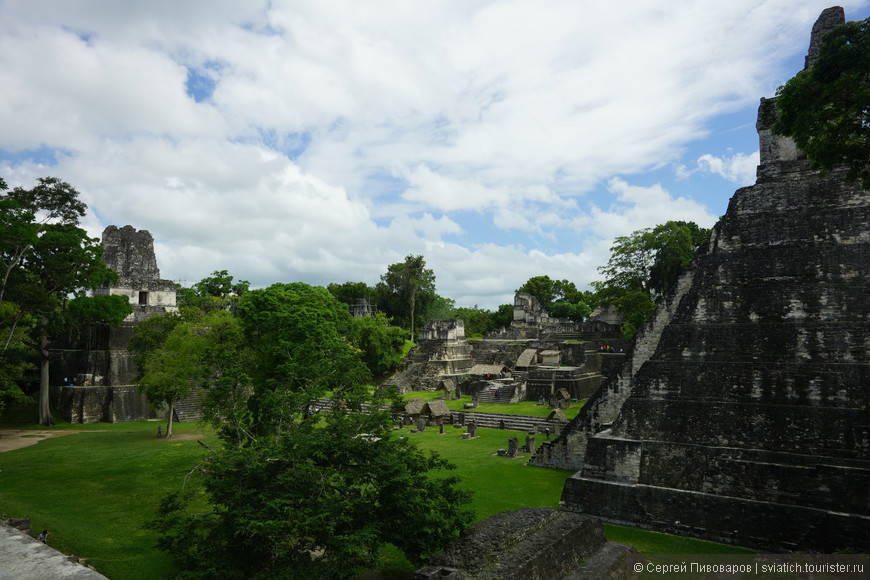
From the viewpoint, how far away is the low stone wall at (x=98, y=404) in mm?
26594

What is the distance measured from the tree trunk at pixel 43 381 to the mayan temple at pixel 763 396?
25.3 meters

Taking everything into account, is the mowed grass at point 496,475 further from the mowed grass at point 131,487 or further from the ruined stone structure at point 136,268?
the ruined stone structure at point 136,268

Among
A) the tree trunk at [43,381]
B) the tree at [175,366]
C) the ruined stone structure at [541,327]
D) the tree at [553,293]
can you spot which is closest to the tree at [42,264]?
the tree trunk at [43,381]

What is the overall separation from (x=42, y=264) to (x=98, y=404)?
897 centimetres

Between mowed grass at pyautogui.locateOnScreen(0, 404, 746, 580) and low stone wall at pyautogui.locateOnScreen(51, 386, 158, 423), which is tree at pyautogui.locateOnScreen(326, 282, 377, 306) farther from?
mowed grass at pyautogui.locateOnScreen(0, 404, 746, 580)

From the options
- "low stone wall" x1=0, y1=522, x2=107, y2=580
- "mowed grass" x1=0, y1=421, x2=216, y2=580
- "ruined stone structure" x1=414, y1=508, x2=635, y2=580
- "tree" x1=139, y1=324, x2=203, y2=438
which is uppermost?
"tree" x1=139, y1=324, x2=203, y2=438

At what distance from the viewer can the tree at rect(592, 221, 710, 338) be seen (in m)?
34.7

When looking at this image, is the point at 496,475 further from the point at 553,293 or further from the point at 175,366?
the point at 553,293

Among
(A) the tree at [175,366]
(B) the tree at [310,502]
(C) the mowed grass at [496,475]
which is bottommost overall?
(C) the mowed grass at [496,475]

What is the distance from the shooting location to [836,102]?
8.27 metres

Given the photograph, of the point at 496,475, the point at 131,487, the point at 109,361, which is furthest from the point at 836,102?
the point at 109,361

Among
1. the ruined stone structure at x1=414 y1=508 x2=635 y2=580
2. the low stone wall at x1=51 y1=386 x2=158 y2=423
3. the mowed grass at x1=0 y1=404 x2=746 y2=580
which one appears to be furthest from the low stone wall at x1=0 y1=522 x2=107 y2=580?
the low stone wall at x1=51 y1=386 x2=158 y2=423

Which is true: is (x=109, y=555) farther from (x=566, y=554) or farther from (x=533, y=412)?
(x=533, y=412)

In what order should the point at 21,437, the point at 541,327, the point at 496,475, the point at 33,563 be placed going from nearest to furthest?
1. the point at 33,563
2. the point at 496,475
3. the point at 21,437
4. the point at 541,327
